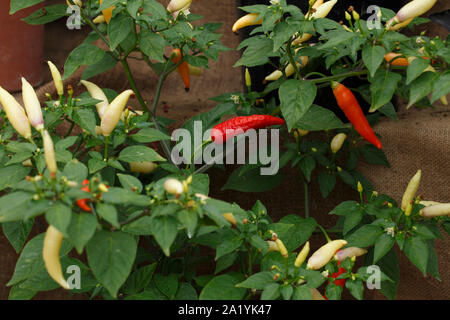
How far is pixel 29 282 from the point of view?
771 mm

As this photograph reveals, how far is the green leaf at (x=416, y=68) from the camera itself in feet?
2.40

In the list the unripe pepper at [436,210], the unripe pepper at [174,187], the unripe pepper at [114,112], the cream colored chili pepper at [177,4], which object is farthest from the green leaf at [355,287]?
the cream colored chili pepper at [177,4]

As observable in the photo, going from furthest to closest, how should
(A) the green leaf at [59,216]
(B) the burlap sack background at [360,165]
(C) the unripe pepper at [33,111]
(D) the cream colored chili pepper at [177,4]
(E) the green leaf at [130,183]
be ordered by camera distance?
1. (B) the burlap sack background at [360,165]
2. (D) the cream colored chili pepper at [177,4]
3. (C) the unripe pepper at [33,111]
4. (E) the green leaf at [130,183]
5. (A) the green leaf at [59,216]

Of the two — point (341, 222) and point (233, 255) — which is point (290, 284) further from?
point (341, 222)

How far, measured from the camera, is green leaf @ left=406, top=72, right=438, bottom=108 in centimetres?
74

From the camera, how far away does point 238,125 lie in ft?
3.02

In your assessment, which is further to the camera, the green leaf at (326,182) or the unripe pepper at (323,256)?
the green leaf at (326,182)

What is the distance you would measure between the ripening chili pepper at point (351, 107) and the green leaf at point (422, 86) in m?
0.18

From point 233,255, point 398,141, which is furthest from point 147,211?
point 398,141

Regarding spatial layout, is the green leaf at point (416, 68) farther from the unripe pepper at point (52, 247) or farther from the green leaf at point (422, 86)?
the unripe pepper at point (52, 247)

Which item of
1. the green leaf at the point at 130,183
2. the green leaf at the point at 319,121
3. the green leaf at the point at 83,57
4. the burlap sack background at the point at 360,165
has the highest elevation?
the green leaf at the point at 83,57

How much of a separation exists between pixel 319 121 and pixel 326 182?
0.64 ft

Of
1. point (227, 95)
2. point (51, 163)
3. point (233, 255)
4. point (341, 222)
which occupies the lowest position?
point (341, 222)
